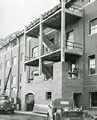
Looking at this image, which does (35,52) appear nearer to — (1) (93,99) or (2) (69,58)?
(2) (69,58)

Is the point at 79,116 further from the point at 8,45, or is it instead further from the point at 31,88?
the point at 8,45

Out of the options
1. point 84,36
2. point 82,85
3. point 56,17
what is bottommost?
point 82,85

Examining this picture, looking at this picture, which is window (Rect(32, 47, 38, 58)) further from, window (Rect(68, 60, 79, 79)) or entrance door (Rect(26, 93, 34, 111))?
window (Rect(68, 60, 79, 79))

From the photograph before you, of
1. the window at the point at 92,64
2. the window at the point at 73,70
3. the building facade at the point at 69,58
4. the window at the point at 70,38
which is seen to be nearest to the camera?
the building facade at the point at 69,58

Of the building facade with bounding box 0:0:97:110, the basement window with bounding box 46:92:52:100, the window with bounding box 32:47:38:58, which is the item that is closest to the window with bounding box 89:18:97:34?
the building facade with bounding box 0:0:97:110

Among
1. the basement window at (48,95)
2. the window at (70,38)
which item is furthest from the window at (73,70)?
the basement window at (48,95)

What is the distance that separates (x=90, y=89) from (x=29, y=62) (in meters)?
9.89

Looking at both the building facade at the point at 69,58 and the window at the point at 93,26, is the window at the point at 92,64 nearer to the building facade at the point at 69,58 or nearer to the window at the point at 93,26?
the building facade at the point at 69,58

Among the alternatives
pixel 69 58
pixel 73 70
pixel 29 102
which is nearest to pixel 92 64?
pixel 73 70

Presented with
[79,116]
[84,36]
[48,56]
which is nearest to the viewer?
[79,116]

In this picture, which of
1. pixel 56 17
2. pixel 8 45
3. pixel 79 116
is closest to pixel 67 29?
pixel 56 17

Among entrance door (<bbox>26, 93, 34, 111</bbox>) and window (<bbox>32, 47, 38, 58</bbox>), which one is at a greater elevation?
window (<bbox>32, 47, 38, 58</bbox>)

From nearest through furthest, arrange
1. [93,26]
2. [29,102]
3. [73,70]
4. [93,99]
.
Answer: [93,99] < [93,26] < [73,70] < [29,102]

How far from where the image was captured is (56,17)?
2467cm
